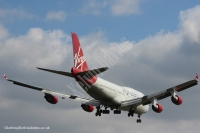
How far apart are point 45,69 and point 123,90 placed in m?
15.9

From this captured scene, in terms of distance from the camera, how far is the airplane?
168 feet

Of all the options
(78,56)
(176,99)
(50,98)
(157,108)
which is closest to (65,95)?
(50,98)

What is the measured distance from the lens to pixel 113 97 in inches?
2207

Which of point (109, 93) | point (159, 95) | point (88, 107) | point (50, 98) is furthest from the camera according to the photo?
point (88, 107)

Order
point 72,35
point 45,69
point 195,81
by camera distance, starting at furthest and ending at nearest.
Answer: point 72,35
point 195,81
point 45,69

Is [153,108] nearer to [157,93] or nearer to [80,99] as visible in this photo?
[157,93]

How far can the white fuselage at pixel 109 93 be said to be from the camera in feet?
176

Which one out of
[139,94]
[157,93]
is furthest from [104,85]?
[139,94]

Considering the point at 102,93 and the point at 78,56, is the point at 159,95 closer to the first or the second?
the point at 102,93

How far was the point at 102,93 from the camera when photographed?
54094mm

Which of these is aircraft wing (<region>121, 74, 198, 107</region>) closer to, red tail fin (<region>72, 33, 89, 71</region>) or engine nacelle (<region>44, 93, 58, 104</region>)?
red tail fin (<region>72, 33, 89, 71</region>)

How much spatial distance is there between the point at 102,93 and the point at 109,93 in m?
1.28

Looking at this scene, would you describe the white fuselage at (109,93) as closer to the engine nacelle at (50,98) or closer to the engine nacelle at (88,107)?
the engine nacelle at (88,107)

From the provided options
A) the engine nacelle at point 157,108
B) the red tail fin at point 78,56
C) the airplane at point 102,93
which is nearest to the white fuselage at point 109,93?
the airplane at point 102,93
